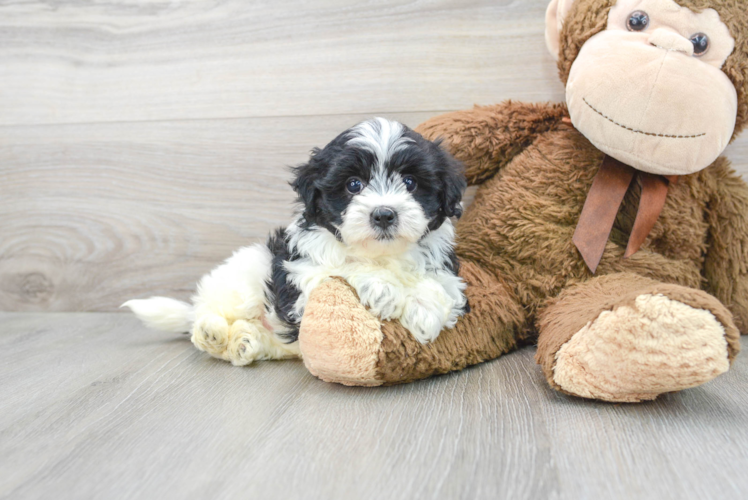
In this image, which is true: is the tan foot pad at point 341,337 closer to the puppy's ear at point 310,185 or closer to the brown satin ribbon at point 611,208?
the puppy's ear at point 310,185

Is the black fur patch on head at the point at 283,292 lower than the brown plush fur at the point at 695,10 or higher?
lower

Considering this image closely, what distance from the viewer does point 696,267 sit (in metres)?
1.73

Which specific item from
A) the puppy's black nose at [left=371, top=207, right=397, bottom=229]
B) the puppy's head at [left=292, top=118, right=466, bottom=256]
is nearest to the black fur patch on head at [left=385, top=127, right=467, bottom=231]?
the puppy's head at [left=292, top=118, right=466, bottom=256]

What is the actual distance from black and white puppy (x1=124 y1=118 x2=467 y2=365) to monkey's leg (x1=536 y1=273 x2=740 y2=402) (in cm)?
32

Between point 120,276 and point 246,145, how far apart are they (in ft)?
2.42

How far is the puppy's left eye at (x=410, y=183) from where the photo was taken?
1419mm

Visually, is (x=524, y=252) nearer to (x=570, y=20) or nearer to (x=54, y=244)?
(x=570, y=20)

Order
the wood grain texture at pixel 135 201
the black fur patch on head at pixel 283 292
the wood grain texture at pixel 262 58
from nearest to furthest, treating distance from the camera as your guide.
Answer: the black fur patch on head at pixel 283 292 < the wood grain texture at pixel 262 58 < the wood grain texture at pixel 135 201

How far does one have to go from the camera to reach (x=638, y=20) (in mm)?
1488

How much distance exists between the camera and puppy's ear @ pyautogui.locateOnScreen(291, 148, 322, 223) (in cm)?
144

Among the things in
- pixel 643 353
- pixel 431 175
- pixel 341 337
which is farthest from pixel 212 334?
pixel 643 353

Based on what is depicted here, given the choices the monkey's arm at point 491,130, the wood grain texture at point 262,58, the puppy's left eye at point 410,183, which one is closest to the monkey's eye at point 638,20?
the monkey's arm at point 491,130

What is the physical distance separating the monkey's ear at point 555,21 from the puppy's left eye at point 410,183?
2.10ft

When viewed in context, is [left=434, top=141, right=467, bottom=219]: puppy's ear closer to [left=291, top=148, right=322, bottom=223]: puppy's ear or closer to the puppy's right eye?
the puppy's right eye
